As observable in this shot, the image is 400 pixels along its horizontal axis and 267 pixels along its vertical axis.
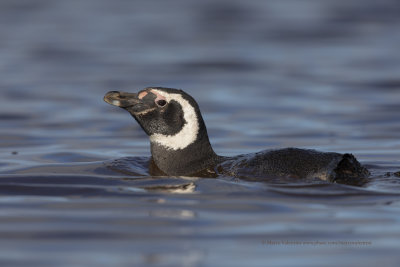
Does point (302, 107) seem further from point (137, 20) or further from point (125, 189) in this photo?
point (137, 20)

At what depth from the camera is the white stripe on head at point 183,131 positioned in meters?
9.25

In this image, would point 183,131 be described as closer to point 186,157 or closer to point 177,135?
point 177,135

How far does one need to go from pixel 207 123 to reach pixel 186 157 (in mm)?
5012

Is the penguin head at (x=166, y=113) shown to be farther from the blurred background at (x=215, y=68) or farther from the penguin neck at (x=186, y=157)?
the blurred background at (x=215, y=68)

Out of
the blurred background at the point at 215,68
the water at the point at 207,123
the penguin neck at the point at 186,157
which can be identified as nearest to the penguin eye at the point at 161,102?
the penguin neck at the point at 186,157

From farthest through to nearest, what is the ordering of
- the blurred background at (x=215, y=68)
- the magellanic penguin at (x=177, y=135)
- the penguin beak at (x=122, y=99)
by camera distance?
the blurred background at (x=215, y=68)
the penguin beak at (x=122, y=99)
the magellanic penguin at (x=177, y=135)

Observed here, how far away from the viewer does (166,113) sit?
9.29m

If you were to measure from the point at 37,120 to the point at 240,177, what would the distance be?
22.1ft

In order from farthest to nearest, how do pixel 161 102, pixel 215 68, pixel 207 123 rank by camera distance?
pixel 215 68, pixel 207 123, pixel 161 102

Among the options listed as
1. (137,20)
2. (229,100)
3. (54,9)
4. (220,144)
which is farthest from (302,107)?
(54,9)

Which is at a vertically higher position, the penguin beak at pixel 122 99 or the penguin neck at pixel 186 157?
the penguin beak at pixel 122 99

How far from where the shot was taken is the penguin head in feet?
30.4

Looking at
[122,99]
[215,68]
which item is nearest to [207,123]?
[122,99]

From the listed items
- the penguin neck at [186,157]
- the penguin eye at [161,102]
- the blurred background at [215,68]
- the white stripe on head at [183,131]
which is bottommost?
the penguin neck at [186,157]
